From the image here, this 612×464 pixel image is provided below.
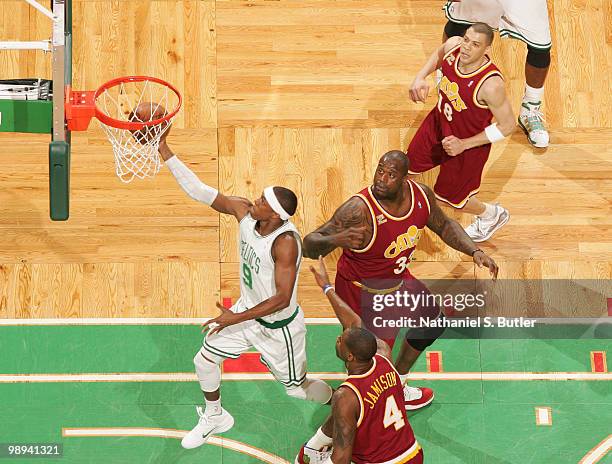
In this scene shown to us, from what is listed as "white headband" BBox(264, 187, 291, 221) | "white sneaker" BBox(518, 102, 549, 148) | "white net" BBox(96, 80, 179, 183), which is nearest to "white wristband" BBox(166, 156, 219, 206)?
"white net" BBox(96, 80, 179, 183)

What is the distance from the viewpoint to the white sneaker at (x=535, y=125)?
346 inches

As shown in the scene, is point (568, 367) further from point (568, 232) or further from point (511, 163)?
point (511, 163)

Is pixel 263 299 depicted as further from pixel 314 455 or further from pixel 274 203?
pixel 314 455

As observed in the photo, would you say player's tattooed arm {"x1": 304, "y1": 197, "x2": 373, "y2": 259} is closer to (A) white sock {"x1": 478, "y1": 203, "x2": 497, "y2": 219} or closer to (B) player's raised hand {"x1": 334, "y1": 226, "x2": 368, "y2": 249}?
(B) player's raised hand {"x1": 334, "y1": 226, "x2": 368, "y2": 249}

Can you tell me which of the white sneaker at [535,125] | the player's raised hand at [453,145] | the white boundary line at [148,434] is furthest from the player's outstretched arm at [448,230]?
the white sneaker at [535,125]

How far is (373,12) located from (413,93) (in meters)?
1.87

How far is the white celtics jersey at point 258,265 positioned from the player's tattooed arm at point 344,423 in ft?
3.04

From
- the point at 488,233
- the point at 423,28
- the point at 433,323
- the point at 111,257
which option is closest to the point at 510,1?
the point at 423,28

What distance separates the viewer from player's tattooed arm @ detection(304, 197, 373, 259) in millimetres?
6586

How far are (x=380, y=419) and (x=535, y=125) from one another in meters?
3.80

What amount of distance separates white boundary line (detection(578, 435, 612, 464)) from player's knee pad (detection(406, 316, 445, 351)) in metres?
1.36

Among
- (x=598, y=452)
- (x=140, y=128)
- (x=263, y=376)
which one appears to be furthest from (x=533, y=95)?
(x=140, y=128)

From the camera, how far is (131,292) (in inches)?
316

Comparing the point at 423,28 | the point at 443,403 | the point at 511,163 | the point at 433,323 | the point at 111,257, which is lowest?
the point at 443,403
